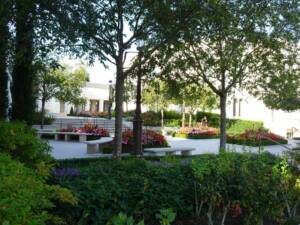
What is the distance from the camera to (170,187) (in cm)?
592

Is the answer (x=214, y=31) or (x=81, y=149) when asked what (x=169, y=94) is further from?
(x=81, y=149)

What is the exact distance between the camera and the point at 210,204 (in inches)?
237

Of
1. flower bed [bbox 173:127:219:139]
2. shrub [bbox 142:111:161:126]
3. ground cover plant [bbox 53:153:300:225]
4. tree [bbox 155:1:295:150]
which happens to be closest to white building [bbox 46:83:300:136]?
flower bed [bbox 173:127:219:139]

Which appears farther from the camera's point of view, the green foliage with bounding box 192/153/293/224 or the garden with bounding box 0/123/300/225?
the green foliage with bounding box 192/153/293/224

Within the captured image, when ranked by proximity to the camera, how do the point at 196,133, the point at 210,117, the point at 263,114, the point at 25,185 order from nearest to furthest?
the point at 25,185 < the point at 196,133 < the point at 210,117 < the point at 263,114

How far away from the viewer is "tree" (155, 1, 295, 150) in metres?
12.3

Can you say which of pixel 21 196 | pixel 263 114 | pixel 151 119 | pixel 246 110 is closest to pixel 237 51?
pixel 21 196

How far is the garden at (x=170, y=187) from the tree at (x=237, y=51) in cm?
496

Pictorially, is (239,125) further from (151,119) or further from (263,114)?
(151,119)

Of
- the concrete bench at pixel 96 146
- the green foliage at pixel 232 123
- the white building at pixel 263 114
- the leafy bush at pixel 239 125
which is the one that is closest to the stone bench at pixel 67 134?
the concrete bench at pixel 96 146

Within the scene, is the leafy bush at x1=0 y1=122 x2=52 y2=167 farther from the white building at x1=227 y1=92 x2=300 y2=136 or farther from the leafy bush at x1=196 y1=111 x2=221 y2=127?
the leafy bush at x1=196 y1=111 x2=221 y2=127

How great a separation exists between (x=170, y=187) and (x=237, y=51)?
7967 millimetres

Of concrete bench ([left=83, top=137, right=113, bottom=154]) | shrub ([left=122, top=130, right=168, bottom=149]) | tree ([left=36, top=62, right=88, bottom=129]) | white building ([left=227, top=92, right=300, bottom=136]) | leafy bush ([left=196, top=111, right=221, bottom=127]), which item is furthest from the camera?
leafy bush ([left=196, top=111, right=221, bottom=127])

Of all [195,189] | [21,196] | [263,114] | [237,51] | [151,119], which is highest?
[237,51]
